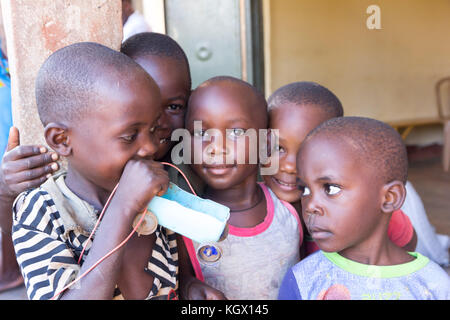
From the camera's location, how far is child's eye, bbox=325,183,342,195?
4.10 feet

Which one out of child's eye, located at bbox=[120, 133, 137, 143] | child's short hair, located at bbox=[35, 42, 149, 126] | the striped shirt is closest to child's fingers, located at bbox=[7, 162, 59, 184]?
the striped shirt

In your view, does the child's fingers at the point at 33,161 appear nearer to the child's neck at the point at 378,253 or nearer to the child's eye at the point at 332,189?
the child's eye at the point at 332,189

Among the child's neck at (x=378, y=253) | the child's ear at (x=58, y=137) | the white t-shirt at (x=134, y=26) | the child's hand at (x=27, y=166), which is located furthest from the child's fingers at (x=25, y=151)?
the white t-shirt at (x=134, y=26)

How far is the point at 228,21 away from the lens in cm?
371

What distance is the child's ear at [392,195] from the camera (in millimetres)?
1246

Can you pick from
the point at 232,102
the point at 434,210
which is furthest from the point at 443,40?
the point at 232,102

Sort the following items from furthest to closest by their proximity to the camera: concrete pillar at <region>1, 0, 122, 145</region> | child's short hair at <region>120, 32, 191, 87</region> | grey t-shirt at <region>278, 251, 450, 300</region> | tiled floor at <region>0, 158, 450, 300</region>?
tiled floor at <region>0, 158, 450, 300</region> < child's short hair at <region>120, 32, 191, 87</region> < concrete pillar at <region>1, 0, 122, 145</region> < grey t-shirt at <region>278, 251, 450, 300</region>

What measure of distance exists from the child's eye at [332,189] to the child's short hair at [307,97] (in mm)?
499

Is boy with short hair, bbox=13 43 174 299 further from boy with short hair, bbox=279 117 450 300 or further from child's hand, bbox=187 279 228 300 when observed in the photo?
boy with short hair, bbox=279 117 450 300

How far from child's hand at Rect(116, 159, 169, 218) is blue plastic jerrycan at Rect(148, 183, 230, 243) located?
5 cm

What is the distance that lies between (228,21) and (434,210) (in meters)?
2.60

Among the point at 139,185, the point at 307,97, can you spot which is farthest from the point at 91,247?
the point at 307,97

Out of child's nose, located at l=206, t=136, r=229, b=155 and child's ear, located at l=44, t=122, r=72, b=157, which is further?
child's nose, located at l=206, t=136, r=229, b=155

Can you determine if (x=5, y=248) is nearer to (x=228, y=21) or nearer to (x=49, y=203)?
(x=49, y=203)
